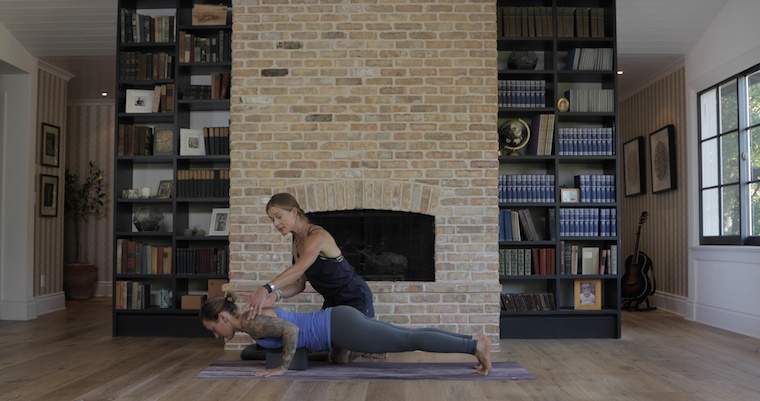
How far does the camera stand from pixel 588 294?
629 centimetres

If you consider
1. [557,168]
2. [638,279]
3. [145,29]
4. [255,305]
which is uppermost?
[145,29]

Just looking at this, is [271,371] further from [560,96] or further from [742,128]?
[742,128]

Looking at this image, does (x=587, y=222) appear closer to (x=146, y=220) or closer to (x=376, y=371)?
(x=376, y=371)

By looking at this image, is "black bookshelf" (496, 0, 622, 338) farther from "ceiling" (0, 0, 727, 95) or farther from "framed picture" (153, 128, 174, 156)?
"framed picture" (153, 128, 174, 156)

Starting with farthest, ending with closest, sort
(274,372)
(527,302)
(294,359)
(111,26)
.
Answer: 1. (111,26)
2. (527,302)
3. (294,359)
4. (274,372)

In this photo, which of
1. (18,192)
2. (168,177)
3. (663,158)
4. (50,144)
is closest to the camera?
(168,177)

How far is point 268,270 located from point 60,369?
1624 mm

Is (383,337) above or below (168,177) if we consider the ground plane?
below

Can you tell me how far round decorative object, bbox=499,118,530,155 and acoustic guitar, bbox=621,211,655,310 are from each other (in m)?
2.81

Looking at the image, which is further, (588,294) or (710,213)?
(710,213)

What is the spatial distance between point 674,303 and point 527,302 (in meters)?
2.71

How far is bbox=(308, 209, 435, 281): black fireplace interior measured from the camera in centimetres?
567

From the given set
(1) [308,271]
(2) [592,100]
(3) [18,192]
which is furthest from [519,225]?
(3) [18,192]

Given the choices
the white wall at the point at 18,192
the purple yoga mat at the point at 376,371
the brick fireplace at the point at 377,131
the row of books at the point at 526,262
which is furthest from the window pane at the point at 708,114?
the white wall at the point at 18,192
